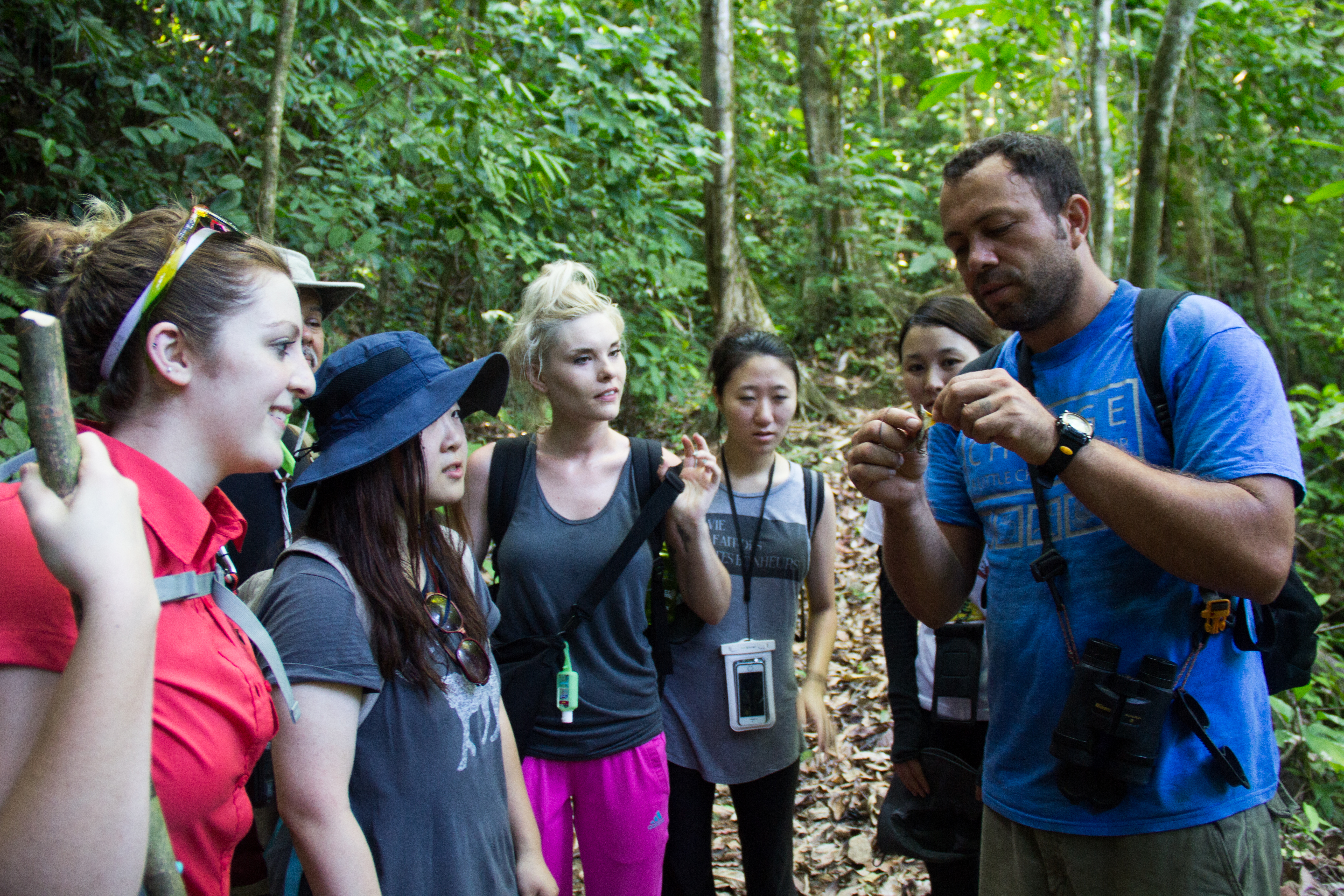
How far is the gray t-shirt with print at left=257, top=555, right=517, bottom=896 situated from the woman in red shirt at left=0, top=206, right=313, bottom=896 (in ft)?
0.64

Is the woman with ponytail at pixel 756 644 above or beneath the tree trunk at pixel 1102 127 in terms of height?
beneath

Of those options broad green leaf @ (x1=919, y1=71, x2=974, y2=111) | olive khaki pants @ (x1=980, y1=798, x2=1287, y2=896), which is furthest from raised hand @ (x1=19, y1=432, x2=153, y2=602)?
broad green leaf @ (x1=919, y1=71, x2=974, y2=111)

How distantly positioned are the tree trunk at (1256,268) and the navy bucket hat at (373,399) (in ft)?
35.4

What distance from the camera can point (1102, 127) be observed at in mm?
5707

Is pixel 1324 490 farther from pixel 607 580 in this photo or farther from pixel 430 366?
pixel 430 366

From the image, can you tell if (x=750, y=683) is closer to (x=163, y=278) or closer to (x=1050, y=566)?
(x=1050, y=566)

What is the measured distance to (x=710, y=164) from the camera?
7.66 m

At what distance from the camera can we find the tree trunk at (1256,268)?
9.77 meters

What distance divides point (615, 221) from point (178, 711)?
5.37 m

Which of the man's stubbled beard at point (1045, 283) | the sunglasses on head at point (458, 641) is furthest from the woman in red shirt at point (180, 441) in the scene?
the man's stubbled beard at point (1045, 283)

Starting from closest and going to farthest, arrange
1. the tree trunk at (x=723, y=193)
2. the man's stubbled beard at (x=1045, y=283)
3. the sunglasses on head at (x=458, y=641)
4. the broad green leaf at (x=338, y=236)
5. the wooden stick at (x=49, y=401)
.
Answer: the wooden stick at (x=49, y=401)
the sunglasses on head at (x=458, y=641)
the man's stubbled beard at (x=1045, y=283)
the broad green leaf at (x=338, y=236)
the tree trunk at (x=723, y=193)

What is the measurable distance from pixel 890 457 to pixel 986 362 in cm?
57

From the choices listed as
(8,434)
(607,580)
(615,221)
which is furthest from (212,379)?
(615,221)

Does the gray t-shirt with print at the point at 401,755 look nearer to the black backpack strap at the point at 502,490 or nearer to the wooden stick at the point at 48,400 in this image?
the wooden stick at the point at 48,400
